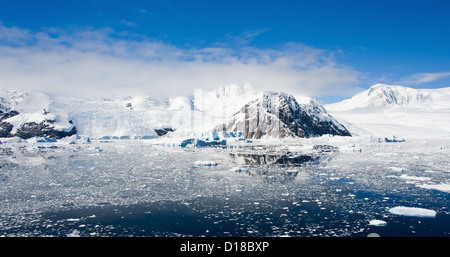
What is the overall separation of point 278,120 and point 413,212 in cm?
5781

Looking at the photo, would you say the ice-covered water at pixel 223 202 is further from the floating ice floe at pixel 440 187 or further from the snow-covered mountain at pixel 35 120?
the snow-covered mountain at pixel 35 120

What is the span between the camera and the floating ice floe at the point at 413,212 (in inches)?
325

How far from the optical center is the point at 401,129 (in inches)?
3172

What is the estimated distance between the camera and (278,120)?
65.6m

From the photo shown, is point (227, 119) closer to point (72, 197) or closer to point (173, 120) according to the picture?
point (173, 120)

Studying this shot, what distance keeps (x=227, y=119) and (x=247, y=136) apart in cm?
795

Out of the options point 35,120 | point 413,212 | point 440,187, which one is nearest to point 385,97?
point 35,120

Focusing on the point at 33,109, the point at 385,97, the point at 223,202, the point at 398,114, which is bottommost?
the point at 223,202

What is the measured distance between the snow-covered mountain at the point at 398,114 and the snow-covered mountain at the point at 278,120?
13043mm

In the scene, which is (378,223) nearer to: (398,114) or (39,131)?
(39,131)

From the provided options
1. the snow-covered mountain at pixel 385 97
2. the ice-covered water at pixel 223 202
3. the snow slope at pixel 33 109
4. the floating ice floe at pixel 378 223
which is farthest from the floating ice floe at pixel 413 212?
the snow-covered mountain at pixel 385 97

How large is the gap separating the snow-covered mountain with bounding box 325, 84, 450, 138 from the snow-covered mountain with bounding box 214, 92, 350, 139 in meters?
13.0

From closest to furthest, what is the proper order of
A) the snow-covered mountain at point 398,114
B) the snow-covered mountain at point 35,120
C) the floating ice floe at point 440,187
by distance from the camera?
the floating ice floe at point 440,187, the snow-covered mountain at point 35,120, the snow-covered mountain at point 398,114

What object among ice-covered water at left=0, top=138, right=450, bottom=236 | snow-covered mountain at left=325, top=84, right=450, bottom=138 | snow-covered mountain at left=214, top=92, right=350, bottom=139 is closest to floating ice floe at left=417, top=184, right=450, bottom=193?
ice-covered water at left=0, top=138, right=450, bottom=236
